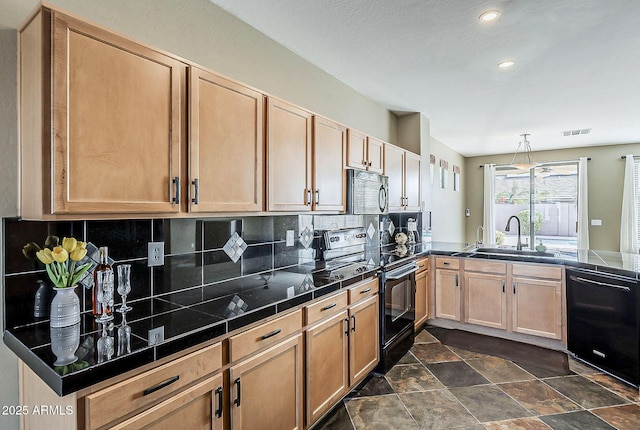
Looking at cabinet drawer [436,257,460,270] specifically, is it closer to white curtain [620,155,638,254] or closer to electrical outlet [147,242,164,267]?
electrical outlet [147,242,164,267]

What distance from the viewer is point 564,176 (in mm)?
6777

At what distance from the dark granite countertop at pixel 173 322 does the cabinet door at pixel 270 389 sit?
0.21 meters

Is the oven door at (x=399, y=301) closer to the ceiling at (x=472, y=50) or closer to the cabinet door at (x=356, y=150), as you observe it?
the cabinet door at (x=356, y=150)

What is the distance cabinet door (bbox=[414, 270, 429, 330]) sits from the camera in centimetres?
367

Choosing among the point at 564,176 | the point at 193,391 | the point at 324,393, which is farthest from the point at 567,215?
the point at 193,391

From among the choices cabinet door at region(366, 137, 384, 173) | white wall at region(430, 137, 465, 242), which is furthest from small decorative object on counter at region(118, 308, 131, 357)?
white wall at region(430, 137, 465, 242)

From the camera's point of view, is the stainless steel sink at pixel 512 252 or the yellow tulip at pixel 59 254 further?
the stainless steel sink at pixel 512 252

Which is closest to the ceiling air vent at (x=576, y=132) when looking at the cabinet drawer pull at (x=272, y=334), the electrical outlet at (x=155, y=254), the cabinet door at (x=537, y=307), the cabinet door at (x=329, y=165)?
the cabinet door at (x=537, y=307)

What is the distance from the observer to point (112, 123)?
131 centimetres

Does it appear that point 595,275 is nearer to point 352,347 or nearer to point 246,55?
point 352,347

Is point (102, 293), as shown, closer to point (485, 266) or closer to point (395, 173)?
point (395, 173)

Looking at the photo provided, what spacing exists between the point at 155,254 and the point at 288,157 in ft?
3.19

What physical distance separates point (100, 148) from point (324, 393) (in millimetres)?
1818

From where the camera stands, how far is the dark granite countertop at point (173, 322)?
104 centimetres
